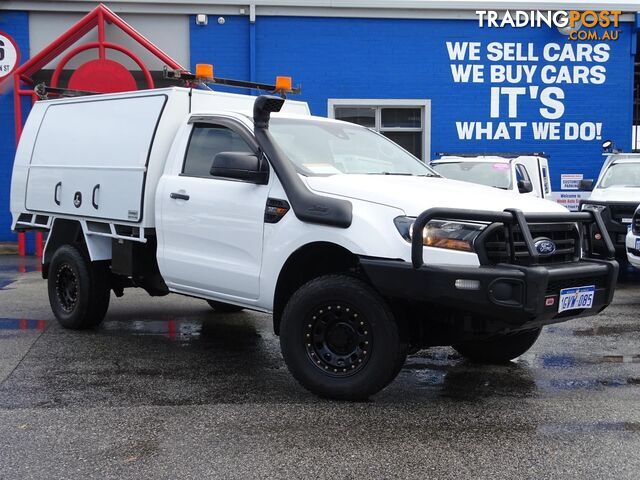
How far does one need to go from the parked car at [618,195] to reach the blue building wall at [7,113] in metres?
11.0

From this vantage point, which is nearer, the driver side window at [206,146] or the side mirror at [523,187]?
the driver side window at [206,146]

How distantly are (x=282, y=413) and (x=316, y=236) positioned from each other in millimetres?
1181

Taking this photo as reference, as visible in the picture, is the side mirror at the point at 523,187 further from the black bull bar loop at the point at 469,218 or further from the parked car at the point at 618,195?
the black bull bar loop at the point at 469,218

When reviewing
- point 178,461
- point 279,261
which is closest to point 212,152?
point 279,261

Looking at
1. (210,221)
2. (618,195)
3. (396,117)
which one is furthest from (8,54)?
(618,195)

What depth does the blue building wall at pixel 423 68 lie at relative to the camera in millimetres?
15516

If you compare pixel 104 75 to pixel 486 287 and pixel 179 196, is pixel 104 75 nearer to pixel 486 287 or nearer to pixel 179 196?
pixel 179 196

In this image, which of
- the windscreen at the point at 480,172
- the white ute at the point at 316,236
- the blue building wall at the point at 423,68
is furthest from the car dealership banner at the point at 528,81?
the white ute at the point at 316,236

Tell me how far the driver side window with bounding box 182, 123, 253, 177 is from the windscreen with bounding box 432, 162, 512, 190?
674cm

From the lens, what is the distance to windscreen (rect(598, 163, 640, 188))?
11758mm

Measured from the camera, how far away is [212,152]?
235 inches

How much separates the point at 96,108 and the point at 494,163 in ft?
24.0

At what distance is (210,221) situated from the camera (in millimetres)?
5660

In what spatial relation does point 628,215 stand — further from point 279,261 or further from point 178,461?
point 178,461
